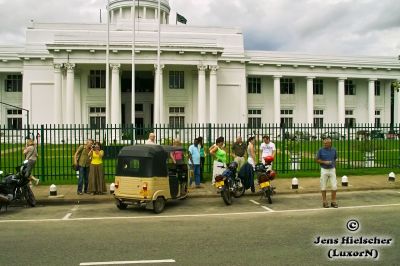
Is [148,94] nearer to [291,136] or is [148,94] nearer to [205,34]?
[205,34]

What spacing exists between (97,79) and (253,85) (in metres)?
17.4

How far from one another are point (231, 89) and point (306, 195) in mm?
31320

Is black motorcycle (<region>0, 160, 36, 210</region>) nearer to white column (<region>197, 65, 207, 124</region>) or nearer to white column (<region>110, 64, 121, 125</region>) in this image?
white column (<region>110, 64, 121, 125</region>)

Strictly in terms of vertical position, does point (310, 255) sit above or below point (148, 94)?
below

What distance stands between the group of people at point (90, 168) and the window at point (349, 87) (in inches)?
1723

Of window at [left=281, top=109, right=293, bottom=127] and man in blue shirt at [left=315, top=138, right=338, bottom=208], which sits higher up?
window at [left=281, top=109, right=293, bottom=127]

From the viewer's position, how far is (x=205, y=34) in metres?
45.0

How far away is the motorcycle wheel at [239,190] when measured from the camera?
12.3m

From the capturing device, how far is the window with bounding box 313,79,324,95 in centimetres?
4997

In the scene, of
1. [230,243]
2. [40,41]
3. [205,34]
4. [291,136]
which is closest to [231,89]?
[205,34]

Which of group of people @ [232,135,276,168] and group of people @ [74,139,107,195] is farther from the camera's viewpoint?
group of people @ [232,135,276,168]

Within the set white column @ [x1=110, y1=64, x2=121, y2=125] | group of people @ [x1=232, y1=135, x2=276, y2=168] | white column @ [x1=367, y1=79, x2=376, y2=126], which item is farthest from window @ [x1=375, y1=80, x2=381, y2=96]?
group of people @ [x1=232, y1=135, x2=276, y2=168]

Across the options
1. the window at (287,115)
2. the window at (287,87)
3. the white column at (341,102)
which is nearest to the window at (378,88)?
the white column at (341,102)

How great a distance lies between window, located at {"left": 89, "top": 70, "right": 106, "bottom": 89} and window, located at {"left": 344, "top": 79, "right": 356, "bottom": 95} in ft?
94.7
